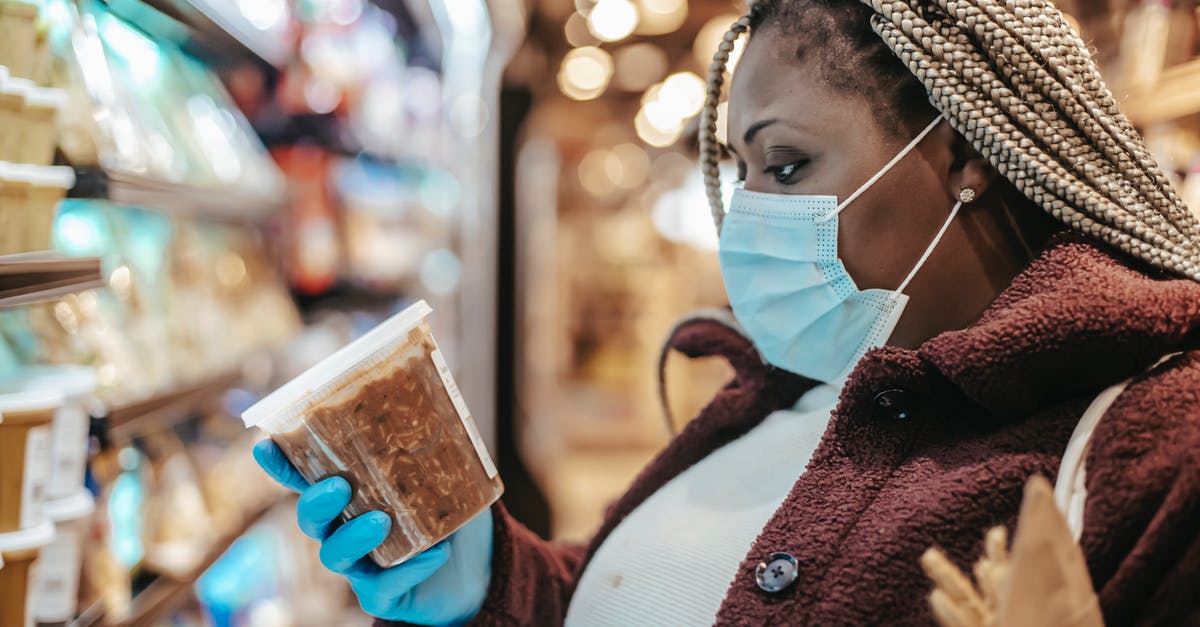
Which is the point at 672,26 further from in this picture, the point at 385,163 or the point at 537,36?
the point at 385,163

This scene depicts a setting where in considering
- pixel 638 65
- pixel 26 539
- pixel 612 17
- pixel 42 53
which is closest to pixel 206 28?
pixel 42 53

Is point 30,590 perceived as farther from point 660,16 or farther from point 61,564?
point 660,16

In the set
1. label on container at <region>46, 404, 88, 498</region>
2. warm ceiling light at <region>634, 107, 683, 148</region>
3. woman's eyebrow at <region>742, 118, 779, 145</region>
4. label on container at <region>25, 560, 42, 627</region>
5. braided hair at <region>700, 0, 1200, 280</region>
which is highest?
braided hair at <region>700, 0, 1200, 280</region>

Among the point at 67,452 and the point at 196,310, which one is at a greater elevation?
the point at 67,452

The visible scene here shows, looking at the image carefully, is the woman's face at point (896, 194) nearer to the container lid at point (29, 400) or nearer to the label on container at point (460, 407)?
the label on container at point (460, 407)

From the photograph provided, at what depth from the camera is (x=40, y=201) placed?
1.33 meters

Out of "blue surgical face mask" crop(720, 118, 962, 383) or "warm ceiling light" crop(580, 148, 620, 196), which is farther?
"warm ceiling light" crop(580, 148, 620, 196)

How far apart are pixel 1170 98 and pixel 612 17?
14.2ft

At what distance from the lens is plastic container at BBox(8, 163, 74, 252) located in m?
1.29

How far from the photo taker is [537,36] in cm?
443

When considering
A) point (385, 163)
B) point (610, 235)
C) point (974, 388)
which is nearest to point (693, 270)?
point (610, 235)

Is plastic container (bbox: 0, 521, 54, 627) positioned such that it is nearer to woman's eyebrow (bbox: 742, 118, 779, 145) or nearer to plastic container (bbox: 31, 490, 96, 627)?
plastic container (bbox: 31, 490, 96, 627)

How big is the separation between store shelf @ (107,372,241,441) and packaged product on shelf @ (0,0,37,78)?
0.61m

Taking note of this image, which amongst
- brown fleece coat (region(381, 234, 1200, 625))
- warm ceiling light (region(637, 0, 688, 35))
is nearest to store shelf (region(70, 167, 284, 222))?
brown fleece coat (region(381, 234, 1200, 625))
